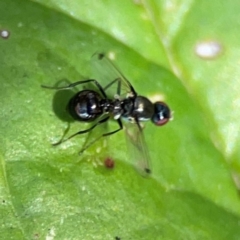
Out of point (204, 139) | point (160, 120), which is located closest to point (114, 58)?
point (160, 120)

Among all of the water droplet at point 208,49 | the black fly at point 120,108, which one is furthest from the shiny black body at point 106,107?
the water droplet at point 208,49

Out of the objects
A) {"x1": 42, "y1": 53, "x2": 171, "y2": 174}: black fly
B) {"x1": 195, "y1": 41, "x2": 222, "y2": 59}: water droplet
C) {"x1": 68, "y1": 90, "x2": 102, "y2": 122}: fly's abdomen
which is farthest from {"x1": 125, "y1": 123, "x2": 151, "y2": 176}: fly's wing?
{"x1": 195, "y1": 41, "x2": 222, "y2": 59}: water droplet

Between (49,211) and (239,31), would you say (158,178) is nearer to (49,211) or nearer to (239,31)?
(49,211)

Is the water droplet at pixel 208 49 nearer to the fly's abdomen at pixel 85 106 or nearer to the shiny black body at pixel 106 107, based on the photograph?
the shiny black body at pixel 106 107

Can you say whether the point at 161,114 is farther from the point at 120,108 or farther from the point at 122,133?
the point at 120,108

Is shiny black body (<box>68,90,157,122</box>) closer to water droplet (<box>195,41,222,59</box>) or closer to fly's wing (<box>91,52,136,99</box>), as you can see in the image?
fly's wing (<box>91,52,136,99</box>)
